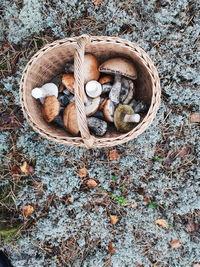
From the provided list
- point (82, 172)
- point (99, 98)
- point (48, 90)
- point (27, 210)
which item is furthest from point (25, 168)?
point (99, 98)

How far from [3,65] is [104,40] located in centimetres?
138

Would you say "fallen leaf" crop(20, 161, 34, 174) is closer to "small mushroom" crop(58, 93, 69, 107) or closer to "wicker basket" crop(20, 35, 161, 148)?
"wicker basket" crop(20, 35, 161, 148)

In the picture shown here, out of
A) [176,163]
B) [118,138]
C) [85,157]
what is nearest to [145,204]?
[176,163]

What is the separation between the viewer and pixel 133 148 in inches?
147

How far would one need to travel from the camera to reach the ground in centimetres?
368

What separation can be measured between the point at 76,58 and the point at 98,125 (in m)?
0.77

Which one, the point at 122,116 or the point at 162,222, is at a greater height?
the point at 122,116

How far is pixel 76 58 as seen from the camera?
267 cm

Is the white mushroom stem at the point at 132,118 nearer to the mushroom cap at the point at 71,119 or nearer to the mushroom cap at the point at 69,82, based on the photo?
the mushroom cap at the point at 71,119

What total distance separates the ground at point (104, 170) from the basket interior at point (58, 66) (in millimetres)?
439

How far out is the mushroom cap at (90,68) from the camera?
3.21 metres

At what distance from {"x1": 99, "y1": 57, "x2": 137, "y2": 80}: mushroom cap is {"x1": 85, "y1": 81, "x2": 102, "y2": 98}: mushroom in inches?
7.4

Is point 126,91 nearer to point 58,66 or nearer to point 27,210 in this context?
point 58,66

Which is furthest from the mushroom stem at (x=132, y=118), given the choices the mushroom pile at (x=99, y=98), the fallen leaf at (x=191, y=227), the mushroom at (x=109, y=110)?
the fallen leaf at (x=191, y=227)
